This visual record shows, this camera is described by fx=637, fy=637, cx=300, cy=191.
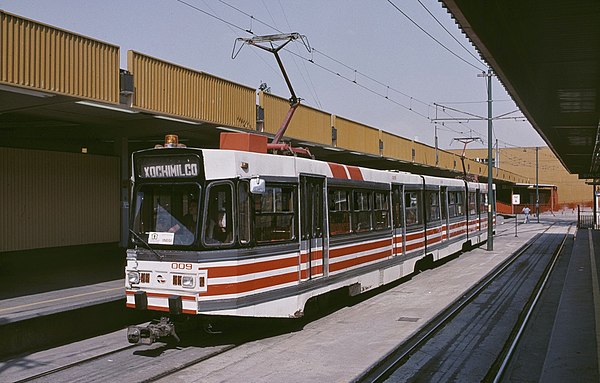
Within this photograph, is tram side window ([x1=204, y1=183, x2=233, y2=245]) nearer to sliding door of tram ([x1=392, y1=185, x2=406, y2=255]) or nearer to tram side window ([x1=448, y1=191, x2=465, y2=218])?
sliding door of tram ([x1=392, y1=185, x2=406, y2=255])

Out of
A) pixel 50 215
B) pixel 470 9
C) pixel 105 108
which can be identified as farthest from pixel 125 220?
pixel 470 9

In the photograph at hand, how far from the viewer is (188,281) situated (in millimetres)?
9406

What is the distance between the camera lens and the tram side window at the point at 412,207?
16891 mm

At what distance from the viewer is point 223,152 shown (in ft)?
31.4

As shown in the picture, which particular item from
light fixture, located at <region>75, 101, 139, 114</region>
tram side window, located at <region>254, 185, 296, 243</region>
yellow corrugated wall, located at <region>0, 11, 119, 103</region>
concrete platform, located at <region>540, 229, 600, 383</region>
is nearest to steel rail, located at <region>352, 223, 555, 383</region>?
concrete platform, located at <region>540, 229, 600, 383</region>

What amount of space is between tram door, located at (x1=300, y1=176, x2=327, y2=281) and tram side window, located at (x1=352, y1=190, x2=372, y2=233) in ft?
5.62

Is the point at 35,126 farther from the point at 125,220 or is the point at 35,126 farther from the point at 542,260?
the point at 542,260

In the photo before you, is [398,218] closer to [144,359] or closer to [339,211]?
[339,211]

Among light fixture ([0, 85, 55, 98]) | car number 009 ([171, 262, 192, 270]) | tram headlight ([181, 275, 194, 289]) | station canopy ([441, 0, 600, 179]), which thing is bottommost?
tram headlight ([181, 275, 194, 289])

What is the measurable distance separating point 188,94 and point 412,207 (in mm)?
6708

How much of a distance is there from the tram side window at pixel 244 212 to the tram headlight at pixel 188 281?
930 mm

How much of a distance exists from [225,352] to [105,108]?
5.46 m

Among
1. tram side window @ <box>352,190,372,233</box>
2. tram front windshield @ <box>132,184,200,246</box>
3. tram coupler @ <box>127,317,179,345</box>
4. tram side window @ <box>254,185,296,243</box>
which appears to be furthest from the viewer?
tram side window @ <box>352,190,372,233</box>

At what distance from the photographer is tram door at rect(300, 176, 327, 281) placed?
Result: 11039 millimetres
